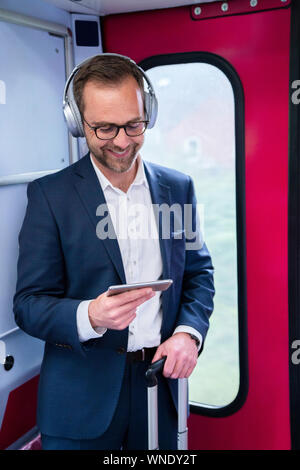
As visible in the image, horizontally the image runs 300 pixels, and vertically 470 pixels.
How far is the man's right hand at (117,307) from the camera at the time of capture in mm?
1774

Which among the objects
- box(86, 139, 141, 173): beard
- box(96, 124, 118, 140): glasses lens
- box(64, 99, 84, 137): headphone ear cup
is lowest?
box(86, 139, 141, 173): beard

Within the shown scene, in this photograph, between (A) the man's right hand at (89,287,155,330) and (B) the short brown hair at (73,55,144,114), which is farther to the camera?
(B) the short brown hair at (73,55,144,114)

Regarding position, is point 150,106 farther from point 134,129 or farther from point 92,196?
point 92,196

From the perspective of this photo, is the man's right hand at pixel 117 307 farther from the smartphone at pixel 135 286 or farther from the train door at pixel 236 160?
the train door at pixel 236 160

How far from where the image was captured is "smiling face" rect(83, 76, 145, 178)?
2051 mm

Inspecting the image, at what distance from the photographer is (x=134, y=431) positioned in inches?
87.2

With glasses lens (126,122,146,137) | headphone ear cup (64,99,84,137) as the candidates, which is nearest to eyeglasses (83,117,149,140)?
glasses lens (126,122,146,137)

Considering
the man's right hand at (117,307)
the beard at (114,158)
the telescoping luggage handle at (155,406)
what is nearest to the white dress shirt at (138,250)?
the beard at (114,158)

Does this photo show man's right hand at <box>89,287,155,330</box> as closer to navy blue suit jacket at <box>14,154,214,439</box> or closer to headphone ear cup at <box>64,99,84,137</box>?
navy blue suit jacket at <box>14,154,214,439</box>

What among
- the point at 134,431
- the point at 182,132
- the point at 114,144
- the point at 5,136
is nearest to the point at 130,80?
the point at 114,144

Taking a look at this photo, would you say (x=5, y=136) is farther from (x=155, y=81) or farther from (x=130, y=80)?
(x=155, y=81)

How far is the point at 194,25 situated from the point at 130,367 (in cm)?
172

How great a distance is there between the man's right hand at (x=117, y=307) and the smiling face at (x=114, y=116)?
0.57 m

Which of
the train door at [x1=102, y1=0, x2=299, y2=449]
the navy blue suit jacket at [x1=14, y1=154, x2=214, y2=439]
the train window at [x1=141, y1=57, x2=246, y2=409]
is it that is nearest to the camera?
the navy blue suit jacket at [x1=14, y1=154, x2=214, y2=439]
